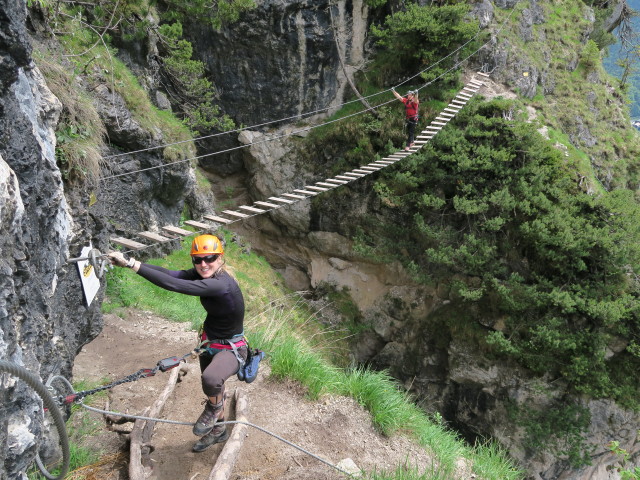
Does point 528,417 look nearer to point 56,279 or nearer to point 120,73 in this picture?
point 56,279

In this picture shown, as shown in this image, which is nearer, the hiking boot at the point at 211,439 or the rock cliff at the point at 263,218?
the rock cliff at the point at 263,218

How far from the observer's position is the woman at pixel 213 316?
9.62ft

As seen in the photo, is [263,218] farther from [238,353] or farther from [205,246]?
[205,246]

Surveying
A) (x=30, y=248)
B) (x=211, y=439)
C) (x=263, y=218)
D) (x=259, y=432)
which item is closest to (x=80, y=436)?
(x=211, y=439)

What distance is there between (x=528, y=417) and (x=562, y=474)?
1.28 metres

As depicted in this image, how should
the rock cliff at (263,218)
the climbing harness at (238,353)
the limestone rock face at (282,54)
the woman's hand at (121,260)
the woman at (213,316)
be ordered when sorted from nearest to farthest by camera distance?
the rock cliff at (263,218) < the woman's hand at (121,260) < the woman at (213,316) < the climbing harness at (238,353) < the limestone rock face at (282,54)

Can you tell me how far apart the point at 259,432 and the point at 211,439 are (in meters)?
0.56

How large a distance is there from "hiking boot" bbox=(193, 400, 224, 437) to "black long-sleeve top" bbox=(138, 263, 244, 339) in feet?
1.72

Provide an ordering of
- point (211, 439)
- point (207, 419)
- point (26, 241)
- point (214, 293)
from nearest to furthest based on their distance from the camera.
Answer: point (26, 241) < point (214, 293) < point (207, 419) < point (211, 439)

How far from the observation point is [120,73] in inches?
315

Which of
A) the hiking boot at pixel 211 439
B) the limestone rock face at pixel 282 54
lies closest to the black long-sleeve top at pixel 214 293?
the hiking boot at pixel 211 439

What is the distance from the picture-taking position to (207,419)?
3.37 m

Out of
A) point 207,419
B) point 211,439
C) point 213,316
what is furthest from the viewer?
point 211,439

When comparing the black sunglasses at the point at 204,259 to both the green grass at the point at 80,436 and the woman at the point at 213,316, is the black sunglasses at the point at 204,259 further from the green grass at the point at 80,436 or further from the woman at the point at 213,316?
the green grass at the point at 80,436
